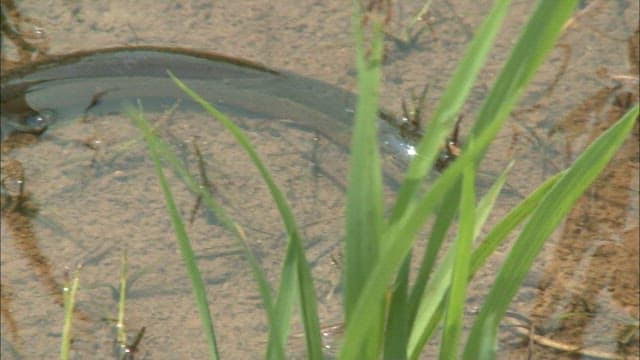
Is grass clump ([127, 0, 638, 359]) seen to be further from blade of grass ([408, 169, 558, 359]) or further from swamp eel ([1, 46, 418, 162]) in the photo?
swamp eel ([1, 46, 418, 162])

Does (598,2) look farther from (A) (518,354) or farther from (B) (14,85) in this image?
(B) (14,85)

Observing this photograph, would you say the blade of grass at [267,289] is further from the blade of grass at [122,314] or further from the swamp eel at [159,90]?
the swamp eel at [159,90]

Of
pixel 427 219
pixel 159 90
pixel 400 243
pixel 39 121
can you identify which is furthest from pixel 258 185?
pixel 400 243

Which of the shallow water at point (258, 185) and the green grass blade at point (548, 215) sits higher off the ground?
the shallow water at point (258, 185)

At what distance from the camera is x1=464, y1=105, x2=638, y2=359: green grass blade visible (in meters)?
1.25

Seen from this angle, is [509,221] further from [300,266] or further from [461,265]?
[300,266]

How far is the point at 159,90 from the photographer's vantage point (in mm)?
2516

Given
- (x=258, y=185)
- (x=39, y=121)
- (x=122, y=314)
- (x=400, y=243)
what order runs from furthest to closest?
(x=39, y=121), (x=258, y=185), (x=122, y=314), (x=400, y=243)

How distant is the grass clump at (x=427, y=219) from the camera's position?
117cm

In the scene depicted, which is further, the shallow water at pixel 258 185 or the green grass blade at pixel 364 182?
the shallow water at pixel 258 185

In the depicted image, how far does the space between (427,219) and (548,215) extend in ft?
0.45

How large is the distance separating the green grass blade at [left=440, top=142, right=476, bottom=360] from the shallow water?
754 mm

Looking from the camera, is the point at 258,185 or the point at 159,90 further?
the point at 159,90

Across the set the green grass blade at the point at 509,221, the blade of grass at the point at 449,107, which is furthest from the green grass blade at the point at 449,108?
the green grass blade at the point at 509,221
